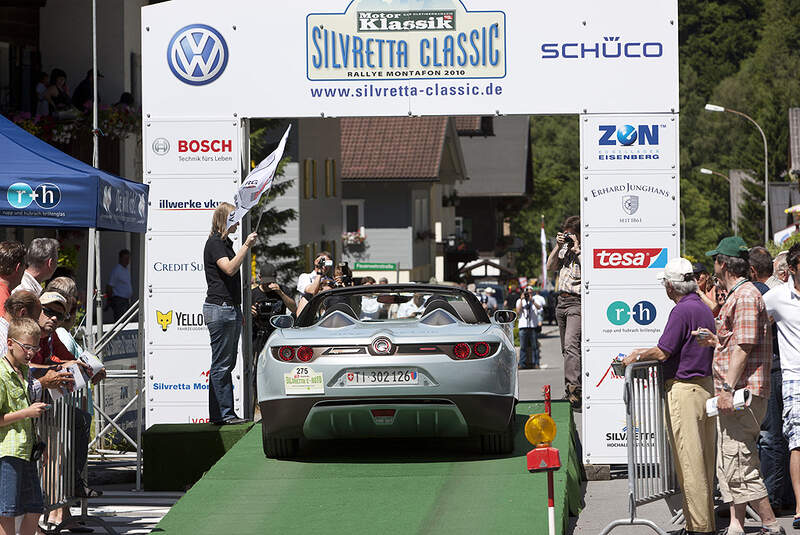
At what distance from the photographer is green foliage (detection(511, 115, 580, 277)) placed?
322 feet

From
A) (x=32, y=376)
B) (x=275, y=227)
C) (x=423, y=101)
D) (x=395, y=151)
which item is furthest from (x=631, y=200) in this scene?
(x=395, y=151)

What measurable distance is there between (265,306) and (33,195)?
5.77 meters

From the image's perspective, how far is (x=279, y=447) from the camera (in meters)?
10.8

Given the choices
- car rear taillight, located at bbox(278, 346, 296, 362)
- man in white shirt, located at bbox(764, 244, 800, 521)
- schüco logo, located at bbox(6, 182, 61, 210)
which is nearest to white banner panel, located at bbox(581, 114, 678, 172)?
man in white shirt, located at bbox(764, 244, 800, 521)

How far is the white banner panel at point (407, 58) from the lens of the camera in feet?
40.4

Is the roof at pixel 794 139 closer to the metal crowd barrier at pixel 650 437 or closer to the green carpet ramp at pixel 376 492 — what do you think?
the green carpet ramp at pixel 376 492

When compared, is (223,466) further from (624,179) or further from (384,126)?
(384,126)

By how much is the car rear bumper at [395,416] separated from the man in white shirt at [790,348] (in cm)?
202

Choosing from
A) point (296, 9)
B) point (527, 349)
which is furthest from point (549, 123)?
point (296, 9)

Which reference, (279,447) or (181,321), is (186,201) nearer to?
(181,321)

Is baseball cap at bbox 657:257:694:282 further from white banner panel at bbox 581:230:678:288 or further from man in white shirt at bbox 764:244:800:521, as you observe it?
white banner panel at bbox 581:230:678:288

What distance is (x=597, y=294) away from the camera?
40.9ft

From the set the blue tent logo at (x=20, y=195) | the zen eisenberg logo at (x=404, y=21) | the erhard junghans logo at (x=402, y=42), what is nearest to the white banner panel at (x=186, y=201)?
the erhard junghans logo at (x=402, y=42)

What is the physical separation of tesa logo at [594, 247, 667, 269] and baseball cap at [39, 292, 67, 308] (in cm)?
497
